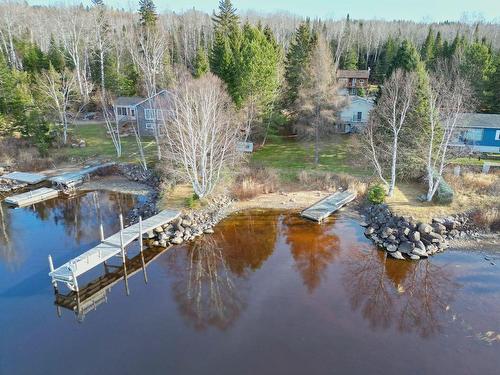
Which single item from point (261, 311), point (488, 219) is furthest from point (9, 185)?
point (488, 219)

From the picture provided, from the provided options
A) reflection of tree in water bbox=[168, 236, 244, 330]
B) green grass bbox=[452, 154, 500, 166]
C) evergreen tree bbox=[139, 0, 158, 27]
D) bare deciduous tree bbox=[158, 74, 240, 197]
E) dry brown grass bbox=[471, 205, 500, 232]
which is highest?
evergreen tree bbox=[139, 0, 158, 27]

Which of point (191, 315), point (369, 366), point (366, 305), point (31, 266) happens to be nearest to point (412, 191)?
point (366, 305)

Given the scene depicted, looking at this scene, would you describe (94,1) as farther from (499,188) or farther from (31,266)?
(499,188)

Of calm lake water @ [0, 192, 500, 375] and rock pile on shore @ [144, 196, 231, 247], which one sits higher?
rock pile on shore @ [144, 196, 231, 247]

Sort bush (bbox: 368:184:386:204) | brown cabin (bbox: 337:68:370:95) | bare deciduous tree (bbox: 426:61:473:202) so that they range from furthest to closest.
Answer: brown cabin (bbox: 337:68:370:95)
bush (bbox: 368:184:386:204)
bare deciduous tree (bbox: 426:61:473:202)

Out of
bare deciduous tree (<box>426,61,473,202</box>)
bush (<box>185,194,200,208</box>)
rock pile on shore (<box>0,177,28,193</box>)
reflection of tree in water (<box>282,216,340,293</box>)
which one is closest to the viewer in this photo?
reflection of tree in water (<box>282,216,340,293</box>)

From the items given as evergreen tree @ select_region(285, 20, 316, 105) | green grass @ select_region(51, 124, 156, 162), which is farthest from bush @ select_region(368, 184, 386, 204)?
green grass @ select_region(51, 124, 156, 162)

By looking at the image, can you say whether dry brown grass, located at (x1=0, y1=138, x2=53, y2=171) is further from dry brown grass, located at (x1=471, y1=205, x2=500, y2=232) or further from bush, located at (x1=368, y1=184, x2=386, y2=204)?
dry brown grass, located at (x1=471, y1=205, x2=500, y2=232)
